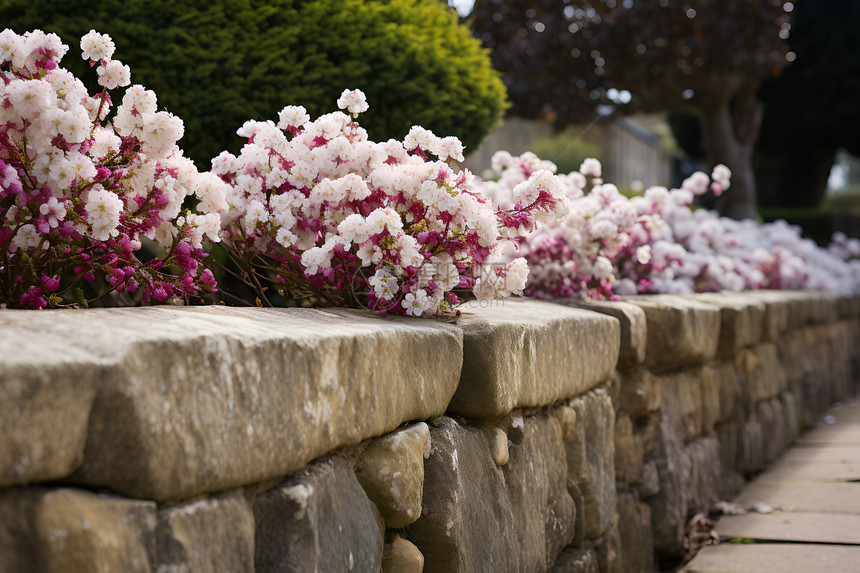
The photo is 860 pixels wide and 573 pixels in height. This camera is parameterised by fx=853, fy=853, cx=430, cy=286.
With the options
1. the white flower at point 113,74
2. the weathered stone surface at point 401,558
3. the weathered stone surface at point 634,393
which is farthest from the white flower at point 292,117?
the weathered stone surface at point 634,393

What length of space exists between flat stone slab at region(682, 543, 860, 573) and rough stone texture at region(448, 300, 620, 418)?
0.76 meters

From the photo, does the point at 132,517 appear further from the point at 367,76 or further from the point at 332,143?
the point at 367,76

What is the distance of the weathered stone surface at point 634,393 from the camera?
3.02 m

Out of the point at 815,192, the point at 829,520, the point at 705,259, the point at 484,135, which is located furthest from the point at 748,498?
the point at 815,192

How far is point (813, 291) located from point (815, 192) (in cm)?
1241

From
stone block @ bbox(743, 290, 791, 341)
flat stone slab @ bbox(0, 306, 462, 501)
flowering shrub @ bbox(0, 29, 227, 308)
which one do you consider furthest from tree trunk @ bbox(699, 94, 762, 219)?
flat stone slab @ bbox(0, 306, 462, 501)

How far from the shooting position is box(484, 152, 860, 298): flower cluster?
10.5 feet

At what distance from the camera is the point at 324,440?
1307 mm

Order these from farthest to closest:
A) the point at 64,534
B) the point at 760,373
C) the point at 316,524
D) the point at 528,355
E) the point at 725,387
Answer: the point at 760,373, the point at 725,387, the point at 528,355, the point at 316,524, the point at 64,534

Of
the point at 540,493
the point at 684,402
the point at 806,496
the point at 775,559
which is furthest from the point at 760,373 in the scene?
the point at 540,493

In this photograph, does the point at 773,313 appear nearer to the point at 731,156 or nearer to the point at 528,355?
the point at 528,355

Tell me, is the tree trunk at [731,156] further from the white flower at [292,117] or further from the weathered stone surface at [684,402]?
the white flower at [292,117]

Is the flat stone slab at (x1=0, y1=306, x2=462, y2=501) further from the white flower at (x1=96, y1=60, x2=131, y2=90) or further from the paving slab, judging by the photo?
the paving slab

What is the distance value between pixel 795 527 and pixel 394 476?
2.29 meters
